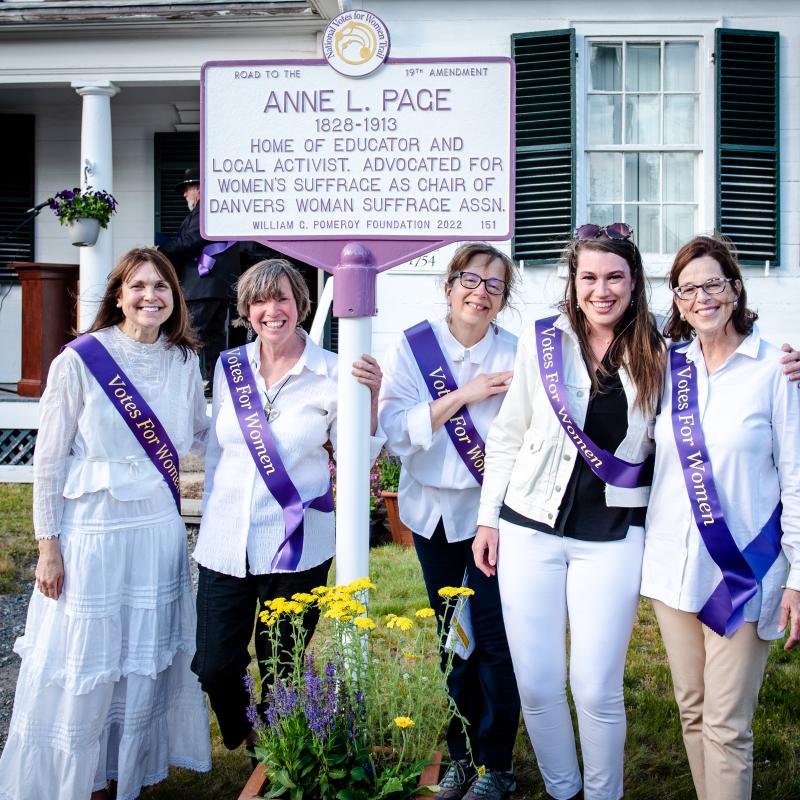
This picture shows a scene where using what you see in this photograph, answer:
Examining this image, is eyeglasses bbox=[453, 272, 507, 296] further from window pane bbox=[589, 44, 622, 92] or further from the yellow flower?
window pane bbox=[589, 44, 622, 92]

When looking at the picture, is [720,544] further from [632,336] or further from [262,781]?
[262,781]

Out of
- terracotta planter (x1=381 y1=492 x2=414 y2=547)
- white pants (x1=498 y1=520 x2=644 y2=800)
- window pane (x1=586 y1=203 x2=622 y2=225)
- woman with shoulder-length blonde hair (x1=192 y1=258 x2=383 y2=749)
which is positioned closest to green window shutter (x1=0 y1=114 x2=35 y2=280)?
terracotta planter (x1=381 y1=492 x2=414 y2=547)

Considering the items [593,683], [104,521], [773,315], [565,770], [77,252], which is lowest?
[565,770]

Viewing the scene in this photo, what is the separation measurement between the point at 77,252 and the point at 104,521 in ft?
23.6

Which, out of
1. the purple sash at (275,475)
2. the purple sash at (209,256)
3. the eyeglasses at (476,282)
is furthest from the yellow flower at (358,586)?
the purple sash at (209,256)

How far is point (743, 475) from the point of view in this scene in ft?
8.08

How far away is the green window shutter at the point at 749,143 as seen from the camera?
7.00 metres

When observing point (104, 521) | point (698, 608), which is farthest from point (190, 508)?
point (698, 608)

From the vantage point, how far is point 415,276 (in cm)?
716

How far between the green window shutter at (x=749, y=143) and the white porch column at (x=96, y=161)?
16.4ft

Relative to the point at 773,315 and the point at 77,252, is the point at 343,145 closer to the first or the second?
the point at 773,315

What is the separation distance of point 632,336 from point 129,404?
5.05 ft

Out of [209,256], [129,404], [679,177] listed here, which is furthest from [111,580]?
[679,177]

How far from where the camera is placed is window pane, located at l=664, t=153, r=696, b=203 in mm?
7266
